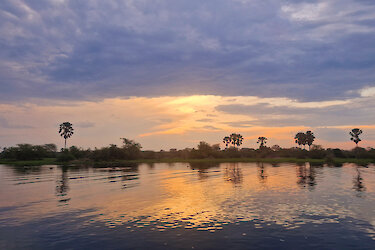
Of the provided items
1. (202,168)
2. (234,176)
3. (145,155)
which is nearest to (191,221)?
(234,176)

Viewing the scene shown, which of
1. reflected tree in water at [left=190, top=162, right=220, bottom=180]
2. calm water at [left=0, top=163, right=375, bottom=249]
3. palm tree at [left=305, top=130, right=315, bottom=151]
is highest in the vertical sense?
palm tree at [left=305, top=130, right=315, bottom=151]

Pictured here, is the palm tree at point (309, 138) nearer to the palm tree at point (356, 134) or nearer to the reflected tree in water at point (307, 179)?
the palm tree at point (356, 134)

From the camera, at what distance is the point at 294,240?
19422 mm

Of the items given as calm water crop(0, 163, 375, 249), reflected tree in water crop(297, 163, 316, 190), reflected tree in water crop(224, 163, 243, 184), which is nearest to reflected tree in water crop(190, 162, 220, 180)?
reflected tree in water crop(224, 163, 243, 184)

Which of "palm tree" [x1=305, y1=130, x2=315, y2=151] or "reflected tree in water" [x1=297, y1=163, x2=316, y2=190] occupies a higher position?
"palm tree" [x1=305, y1=130, x2=315, y2=151]

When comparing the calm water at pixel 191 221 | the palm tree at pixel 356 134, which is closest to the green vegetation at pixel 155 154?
the palm tree at pixel 356 134

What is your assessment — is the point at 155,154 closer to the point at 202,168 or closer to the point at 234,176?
the point at 202,168

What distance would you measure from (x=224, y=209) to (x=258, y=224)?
642cm

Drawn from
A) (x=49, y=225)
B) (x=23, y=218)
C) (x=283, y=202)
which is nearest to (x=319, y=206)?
(x=283, y=202)

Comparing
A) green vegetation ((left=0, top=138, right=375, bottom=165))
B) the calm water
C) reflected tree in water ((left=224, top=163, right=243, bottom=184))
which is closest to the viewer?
the calm water

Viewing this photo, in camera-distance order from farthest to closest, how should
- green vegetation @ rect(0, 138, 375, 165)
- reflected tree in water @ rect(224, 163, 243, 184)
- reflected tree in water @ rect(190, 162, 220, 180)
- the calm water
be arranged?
green vegetation @ rect(0, 138, 375, 165)
reflected tree in water @ rect(190, 162, 220, 180)
reflected tree in water @ rect(224, 163, 243, 184)
the calm water

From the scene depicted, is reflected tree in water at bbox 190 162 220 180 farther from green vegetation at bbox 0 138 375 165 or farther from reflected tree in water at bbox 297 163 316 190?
green vegetation at bbox 0 138 375 165

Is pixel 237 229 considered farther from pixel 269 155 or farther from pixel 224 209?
pixel 269 155

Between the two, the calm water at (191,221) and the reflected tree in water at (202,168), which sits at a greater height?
the calm water at (191,221)
